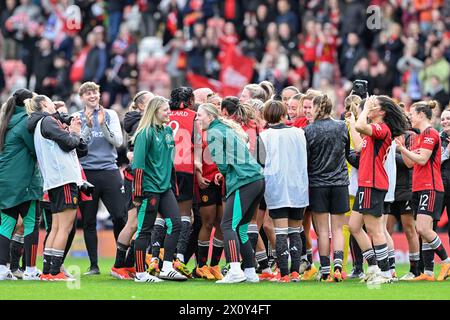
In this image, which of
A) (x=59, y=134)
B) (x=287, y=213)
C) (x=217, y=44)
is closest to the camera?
(x=59, y=134)

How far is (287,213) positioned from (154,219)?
5.51 feet

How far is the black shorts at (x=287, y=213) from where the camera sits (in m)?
14.1

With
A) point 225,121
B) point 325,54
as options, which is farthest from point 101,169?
point 325,54

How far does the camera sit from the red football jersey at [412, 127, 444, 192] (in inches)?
577

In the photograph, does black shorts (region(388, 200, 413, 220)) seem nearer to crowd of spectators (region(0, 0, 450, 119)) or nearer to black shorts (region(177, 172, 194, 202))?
black shorts (region(177, 172, 194, 202))

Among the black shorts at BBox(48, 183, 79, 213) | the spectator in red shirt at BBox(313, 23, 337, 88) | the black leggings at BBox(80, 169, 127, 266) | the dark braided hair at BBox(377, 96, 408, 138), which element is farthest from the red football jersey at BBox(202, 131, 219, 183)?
Result: the spectator in red shirt at BBox(313, 23, 337, 88)

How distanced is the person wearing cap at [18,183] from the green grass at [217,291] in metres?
0.67

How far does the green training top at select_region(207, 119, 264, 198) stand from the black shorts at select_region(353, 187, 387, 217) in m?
1.27

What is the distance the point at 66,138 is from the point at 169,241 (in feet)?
Answer: 5.87

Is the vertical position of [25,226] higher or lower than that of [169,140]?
lower

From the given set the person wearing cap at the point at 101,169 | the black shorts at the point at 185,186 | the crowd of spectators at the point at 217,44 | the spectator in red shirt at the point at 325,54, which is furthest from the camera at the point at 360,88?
the spectator in red shirt at the point at 325,54

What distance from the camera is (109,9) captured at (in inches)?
1113

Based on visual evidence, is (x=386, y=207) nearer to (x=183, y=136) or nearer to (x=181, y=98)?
(x=183, y=136)

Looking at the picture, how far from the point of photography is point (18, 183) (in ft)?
47.6
